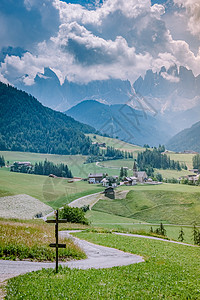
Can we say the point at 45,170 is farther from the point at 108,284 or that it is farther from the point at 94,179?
the point at 108,284

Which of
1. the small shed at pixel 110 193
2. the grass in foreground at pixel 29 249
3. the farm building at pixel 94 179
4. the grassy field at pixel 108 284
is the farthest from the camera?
the farm building at pixel 94 179

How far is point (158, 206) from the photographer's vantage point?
89.6 m

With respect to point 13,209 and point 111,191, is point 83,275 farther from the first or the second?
point 111,191

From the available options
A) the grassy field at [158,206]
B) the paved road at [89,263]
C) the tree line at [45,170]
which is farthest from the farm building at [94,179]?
the paved road at [89,263]

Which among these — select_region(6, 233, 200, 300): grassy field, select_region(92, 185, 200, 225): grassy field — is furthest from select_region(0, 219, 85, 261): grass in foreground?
select_region(92, 185, 200, 225): grassy field

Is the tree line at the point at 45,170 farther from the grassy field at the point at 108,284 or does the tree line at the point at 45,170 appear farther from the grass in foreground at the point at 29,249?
the grassy field at the point at 108,284

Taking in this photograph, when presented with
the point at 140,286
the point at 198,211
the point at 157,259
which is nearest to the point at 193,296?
the point at 140,286

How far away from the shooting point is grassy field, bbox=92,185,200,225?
7888 centimetres

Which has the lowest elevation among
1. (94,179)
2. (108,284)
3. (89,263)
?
(94,179)

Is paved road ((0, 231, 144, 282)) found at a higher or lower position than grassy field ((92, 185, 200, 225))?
higher

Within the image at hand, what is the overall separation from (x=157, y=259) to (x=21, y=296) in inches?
420

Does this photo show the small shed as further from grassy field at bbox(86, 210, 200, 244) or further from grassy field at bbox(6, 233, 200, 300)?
grassy field at bbox(6, 233, 200, 300)

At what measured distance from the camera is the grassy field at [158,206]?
78.9 meters

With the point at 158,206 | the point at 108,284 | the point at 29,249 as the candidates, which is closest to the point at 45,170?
the point at 158,206
